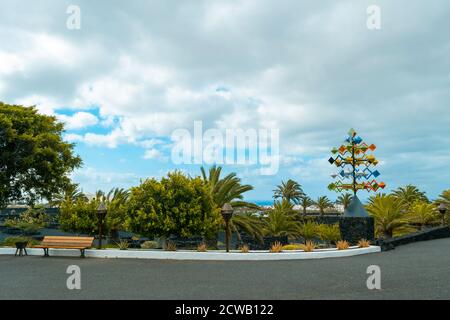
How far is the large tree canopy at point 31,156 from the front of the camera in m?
21.2

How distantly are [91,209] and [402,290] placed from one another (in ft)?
47.1

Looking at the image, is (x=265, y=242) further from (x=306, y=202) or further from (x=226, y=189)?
(x=306, y=202)

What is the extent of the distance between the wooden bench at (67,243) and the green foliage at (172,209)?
6.12 ft

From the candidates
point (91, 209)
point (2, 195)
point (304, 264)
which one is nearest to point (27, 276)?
point (91, 209)

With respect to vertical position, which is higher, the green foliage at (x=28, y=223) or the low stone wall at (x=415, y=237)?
the green foliage at (x=28, y=223)

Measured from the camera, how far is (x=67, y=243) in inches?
648

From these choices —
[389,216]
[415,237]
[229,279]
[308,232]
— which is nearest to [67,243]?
[229,279]

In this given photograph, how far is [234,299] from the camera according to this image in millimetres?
8391

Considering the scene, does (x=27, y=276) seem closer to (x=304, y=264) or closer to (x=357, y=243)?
(x=304, y=264)

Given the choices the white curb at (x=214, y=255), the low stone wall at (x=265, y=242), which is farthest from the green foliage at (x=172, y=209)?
the low stone wall at (x=265, y=242)

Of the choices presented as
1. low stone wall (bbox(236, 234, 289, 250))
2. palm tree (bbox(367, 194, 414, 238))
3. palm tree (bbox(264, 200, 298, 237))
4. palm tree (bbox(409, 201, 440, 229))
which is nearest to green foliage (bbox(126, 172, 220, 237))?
low stone wall (bbox(236, 234, 289, 250))

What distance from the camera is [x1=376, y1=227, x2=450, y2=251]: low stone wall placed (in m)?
18.2

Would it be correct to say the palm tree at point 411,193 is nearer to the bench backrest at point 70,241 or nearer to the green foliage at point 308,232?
the green foliage at point 308,232

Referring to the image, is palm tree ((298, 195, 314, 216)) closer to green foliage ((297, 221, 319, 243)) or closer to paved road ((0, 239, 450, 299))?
green foliage ((297, 221, 319, 243))
